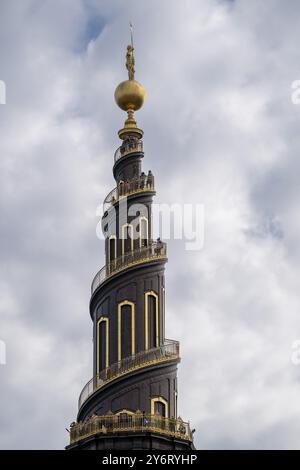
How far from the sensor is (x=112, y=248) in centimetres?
7838

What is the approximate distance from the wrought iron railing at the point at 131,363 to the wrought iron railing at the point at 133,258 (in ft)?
16.5

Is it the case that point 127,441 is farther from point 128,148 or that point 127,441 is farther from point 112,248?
point 128,148

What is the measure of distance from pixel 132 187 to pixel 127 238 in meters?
3.18

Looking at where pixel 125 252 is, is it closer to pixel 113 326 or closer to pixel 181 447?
pixel 113 326

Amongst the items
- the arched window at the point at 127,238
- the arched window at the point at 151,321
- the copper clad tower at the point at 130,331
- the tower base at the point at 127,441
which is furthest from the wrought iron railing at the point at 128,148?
the tower base at the point at 127,441

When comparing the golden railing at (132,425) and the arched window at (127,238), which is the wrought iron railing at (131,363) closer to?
the golden railing at (132,425)

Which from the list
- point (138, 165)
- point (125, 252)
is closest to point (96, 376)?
point (125, 252)

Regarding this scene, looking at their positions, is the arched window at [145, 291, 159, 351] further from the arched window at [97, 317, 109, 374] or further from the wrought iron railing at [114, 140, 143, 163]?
the wrought iron railing at [114, 140, 143, 163]

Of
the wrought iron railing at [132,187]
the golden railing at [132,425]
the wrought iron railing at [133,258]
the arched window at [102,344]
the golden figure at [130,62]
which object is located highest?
the golden figure at [130,62]

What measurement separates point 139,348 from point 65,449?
22.8 feet

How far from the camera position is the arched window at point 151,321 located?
74.6 metres

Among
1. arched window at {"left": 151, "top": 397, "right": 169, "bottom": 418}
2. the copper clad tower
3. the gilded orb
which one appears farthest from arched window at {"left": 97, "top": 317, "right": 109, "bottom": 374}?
the gilded orb

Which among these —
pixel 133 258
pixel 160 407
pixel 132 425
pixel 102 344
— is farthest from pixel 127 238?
pixel 132 425

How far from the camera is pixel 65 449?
7319 cm
